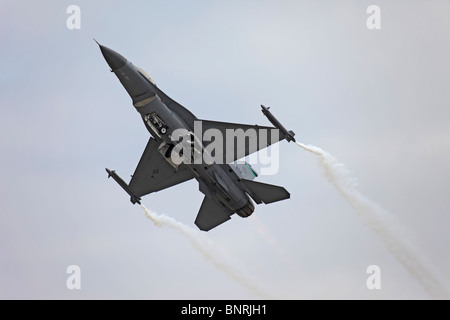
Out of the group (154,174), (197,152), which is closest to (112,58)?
(197,152)

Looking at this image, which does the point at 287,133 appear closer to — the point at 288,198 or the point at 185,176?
the point at 288,198

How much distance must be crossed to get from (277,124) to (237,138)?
367cm

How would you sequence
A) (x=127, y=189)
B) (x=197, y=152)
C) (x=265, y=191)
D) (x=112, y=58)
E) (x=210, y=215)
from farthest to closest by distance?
1. (x=127, y=189)
2. (x=210, y=215)
3. (x=265, y=191)
4. (x=197, y=152)
5. (x=112, y=58)

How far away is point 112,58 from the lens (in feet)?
159

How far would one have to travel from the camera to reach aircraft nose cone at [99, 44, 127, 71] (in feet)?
159

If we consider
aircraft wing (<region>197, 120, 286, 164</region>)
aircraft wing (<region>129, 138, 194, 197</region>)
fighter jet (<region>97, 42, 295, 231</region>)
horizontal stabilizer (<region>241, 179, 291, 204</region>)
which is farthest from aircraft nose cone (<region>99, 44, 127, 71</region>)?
horizontal stabilizer (<region>241, 179, 291, 204</region>)

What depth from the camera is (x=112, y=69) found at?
48.8 m

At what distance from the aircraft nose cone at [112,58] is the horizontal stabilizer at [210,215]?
10737 mm

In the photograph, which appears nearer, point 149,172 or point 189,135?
point 189,135

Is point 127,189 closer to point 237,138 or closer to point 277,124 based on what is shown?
point 237,138

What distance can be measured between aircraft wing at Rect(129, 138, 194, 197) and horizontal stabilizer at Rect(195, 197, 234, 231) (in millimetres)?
2247

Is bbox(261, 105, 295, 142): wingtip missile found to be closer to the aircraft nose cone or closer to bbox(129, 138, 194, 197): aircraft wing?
bbox(129, 138, 194, 197): aircraft wing

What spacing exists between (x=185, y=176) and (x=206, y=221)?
3213 millimetres

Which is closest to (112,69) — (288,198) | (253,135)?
(253,135)
